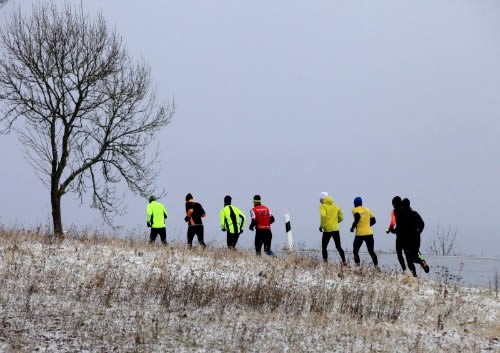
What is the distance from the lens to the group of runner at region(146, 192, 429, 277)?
15.8 meters

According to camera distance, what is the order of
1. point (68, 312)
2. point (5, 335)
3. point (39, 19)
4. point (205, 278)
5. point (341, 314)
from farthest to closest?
1. point (39, 19)
2. point (205, 278)
3. point (341, 314)
4. point (68, 312)
5. point (5, 335)

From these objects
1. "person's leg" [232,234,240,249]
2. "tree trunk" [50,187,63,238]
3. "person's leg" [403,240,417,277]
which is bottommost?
"person's leg" [403,240,417,277]

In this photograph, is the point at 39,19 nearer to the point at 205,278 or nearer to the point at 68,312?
the point at 205,278

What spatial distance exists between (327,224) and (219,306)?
639cm

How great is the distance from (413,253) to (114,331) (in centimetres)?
879

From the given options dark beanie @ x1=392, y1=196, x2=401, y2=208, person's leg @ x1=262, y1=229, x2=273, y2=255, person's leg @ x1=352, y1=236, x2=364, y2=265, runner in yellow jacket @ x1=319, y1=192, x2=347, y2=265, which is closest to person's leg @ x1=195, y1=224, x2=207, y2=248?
person's leg @ x1=262, y1=229, x2=273, y2=255

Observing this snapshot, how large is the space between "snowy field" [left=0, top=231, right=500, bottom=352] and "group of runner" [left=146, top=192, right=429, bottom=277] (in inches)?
36.0

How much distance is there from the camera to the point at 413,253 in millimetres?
15789

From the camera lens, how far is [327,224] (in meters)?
17.0

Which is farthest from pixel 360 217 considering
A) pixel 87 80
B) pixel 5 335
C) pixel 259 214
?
pixel 87 80

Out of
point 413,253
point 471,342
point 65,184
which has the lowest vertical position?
point 471,342

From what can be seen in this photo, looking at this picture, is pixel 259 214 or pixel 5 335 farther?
pixel 259 214

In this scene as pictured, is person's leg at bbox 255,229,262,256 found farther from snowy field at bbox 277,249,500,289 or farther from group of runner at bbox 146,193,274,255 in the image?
snowy field at bbox 277,249,500,289

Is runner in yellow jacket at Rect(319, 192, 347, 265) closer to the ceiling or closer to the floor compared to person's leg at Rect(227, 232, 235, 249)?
closer to the ceiling
